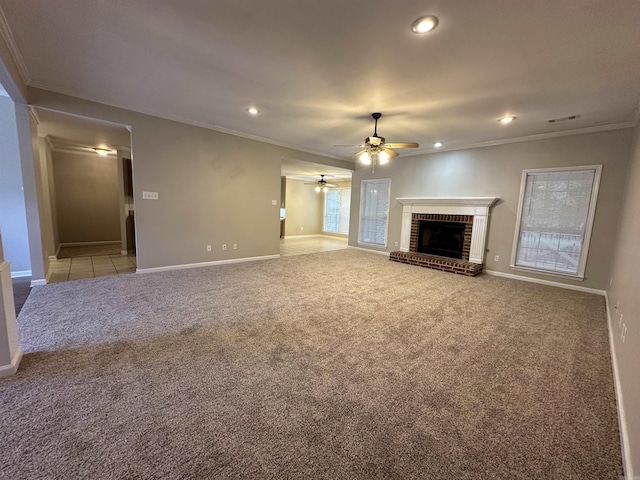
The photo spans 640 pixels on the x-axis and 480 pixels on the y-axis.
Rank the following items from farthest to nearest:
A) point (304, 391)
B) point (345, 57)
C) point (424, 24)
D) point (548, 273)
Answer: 1. point (548, 273)
2. point (345, 57)
3. point (424, 24)
4. point (304, 391)

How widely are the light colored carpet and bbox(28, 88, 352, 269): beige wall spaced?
168 cm

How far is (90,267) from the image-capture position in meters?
5.03

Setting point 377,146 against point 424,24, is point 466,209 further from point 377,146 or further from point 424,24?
point 424,24

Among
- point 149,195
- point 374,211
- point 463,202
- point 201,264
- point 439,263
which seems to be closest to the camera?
point 149,195

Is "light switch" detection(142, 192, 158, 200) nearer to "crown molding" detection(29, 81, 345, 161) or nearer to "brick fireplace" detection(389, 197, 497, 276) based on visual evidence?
"crown molding" detection(29, 81, 345, 161)

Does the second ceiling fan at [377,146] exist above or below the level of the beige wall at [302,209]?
above

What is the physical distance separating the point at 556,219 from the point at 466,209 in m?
1.49

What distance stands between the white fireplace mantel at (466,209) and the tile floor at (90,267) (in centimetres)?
624

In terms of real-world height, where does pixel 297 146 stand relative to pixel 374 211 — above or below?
above

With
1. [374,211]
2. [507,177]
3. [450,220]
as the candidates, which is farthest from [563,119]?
[374,211]

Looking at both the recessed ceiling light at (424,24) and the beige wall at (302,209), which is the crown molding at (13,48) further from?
the beige wall at (302,209)

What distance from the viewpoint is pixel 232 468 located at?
4.14ft

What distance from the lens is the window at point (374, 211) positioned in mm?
7316

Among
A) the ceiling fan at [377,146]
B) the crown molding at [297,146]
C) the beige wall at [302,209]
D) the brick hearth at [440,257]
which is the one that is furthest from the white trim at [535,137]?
the beige wall at [302,209]
